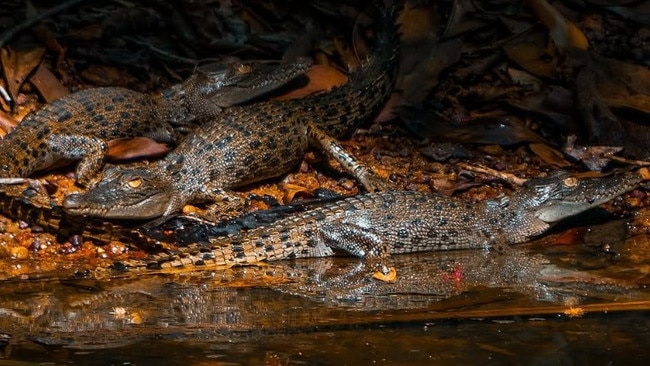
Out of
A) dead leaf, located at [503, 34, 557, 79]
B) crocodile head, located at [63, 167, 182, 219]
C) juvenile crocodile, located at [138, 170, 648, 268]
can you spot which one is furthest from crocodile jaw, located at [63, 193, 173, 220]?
dead leaf, located at [503, 34, 557, 79]

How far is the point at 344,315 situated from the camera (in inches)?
178

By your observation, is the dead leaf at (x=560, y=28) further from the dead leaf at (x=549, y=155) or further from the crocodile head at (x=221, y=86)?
the crocodile head at (x=221, y=86)

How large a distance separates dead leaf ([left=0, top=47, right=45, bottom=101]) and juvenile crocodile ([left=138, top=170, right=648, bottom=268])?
6.55ft

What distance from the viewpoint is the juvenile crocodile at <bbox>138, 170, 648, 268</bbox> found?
5688mm

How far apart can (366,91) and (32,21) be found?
218cm

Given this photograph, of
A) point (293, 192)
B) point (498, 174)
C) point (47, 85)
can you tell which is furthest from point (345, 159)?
point (47, 85)

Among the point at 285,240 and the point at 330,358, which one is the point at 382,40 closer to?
the point at 285,240

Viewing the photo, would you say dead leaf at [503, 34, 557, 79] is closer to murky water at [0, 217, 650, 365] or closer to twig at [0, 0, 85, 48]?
murky water at [0, 217, 650, 365]

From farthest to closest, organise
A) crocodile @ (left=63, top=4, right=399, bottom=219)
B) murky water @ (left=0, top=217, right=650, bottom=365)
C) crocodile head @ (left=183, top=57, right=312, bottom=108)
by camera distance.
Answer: crocodile head @ (left=183, top=57, right=312, bottom=108)
crocodile @ (left=63, top=4, right=399, bottom=219)
murky water @ (left=0, top=217, right=650, bottom=365)

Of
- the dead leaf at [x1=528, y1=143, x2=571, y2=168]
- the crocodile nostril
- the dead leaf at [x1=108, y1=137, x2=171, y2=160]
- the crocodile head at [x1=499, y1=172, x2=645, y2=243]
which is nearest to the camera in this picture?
the crocodile nostril

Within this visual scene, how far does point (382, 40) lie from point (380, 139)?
2.08ft

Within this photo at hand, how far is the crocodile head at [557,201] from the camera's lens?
5887mm

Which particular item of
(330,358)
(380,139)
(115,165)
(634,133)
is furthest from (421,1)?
(330,358)

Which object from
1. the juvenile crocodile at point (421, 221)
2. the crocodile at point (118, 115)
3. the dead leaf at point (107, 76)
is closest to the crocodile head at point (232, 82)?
the crocodile at point (118, 115)
